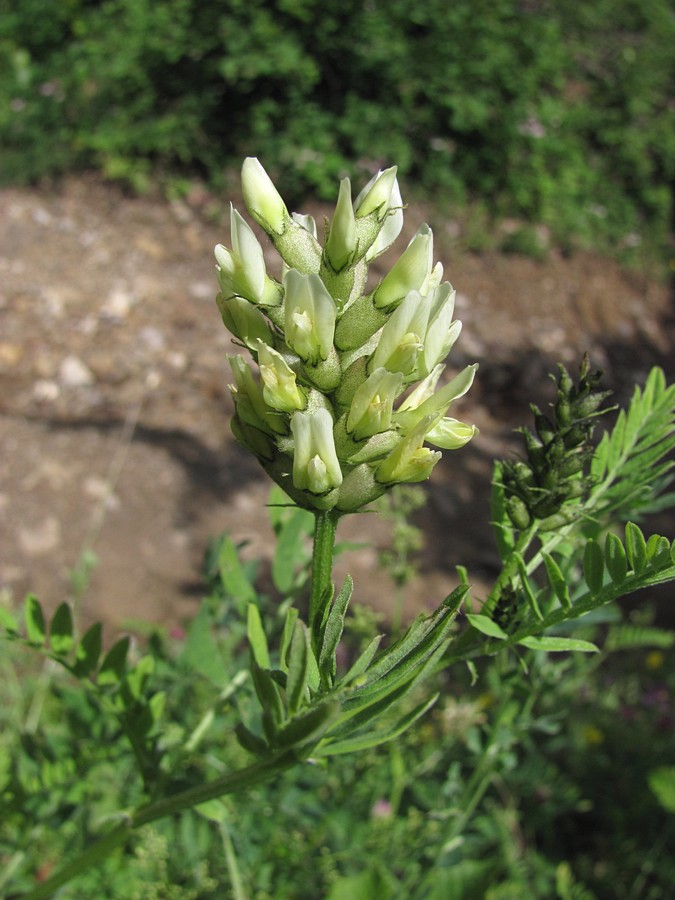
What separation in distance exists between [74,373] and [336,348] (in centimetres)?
390

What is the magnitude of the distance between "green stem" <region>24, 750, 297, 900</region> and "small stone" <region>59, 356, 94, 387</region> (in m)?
3.67

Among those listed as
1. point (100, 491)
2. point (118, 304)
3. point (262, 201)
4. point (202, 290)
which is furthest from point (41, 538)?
point (262, 201)

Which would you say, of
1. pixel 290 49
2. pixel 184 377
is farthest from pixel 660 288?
pixel 184 377

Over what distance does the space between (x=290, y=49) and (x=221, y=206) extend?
3.68 feet

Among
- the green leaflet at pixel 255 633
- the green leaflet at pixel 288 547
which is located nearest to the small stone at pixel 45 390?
the green leaflet at pixel 288 547

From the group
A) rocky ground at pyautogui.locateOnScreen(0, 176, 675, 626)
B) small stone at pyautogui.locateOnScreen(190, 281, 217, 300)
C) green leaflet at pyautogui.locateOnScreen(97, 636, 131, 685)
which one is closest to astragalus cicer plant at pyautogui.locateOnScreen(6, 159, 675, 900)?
green leaflet at pyautogui.locateOnScreen(97, 636, 131, 685)

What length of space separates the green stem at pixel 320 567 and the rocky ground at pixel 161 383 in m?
2.41

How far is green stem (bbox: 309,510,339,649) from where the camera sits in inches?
34.7

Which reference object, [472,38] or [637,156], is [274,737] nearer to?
[472,38]

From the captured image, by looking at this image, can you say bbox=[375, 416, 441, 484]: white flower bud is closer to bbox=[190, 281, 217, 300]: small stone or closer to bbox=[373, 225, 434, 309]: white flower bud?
bbox=[373, 225, 434, 309]: white flower bud

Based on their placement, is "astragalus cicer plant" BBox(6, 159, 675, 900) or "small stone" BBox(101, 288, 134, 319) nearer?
"astragalus cicer plant" BBox(6, 159, 675, 900)

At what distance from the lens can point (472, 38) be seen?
6129 millimetres

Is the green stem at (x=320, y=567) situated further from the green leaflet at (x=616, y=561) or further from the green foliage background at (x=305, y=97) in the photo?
the green foliage background at (x=305, y=97)

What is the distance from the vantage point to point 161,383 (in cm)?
461
